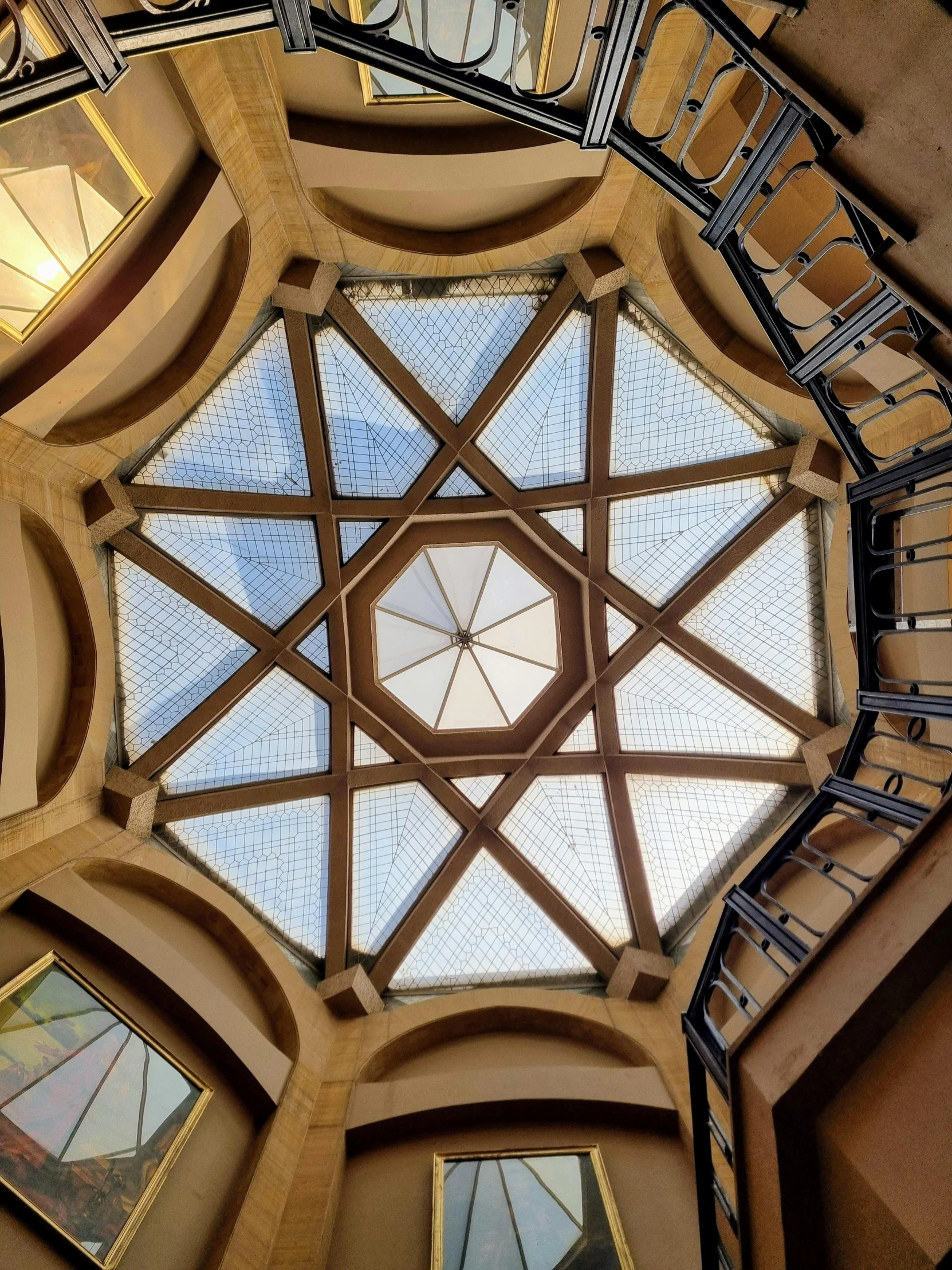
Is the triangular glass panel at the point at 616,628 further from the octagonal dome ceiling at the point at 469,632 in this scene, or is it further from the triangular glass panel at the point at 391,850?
the triangular glass panel at the point at 391,850

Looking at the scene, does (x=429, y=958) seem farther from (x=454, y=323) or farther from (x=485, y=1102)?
(x=454, y=323)

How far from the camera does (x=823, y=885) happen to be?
10.0m

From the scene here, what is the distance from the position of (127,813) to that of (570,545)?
26.7ft

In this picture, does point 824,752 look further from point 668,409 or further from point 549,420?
point 549,420

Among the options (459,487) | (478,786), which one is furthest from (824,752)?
(459,487)

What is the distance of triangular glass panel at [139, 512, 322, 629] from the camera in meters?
11.5

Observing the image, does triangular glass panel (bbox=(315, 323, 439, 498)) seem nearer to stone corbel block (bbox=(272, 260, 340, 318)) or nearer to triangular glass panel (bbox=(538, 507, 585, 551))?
stone corbel block (bbox=(272, 260, 340, 318))

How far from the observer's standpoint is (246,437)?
11.4 meters

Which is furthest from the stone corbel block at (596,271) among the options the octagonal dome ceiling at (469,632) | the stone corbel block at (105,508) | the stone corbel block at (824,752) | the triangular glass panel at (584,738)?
the stone corbel block at (824,752)

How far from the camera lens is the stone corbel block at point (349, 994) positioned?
38.5 ft

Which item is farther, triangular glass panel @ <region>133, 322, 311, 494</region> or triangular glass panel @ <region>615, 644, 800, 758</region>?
triangular glass panel @ <region>615, 644, 800, 758</region>

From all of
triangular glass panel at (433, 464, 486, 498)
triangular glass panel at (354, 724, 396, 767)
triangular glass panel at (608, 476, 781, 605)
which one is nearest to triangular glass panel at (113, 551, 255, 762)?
triangular glass panel at (354, 724, 396, 767)

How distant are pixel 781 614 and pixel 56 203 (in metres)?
10.6

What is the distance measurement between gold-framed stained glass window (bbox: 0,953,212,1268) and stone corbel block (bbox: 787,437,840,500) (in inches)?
438
